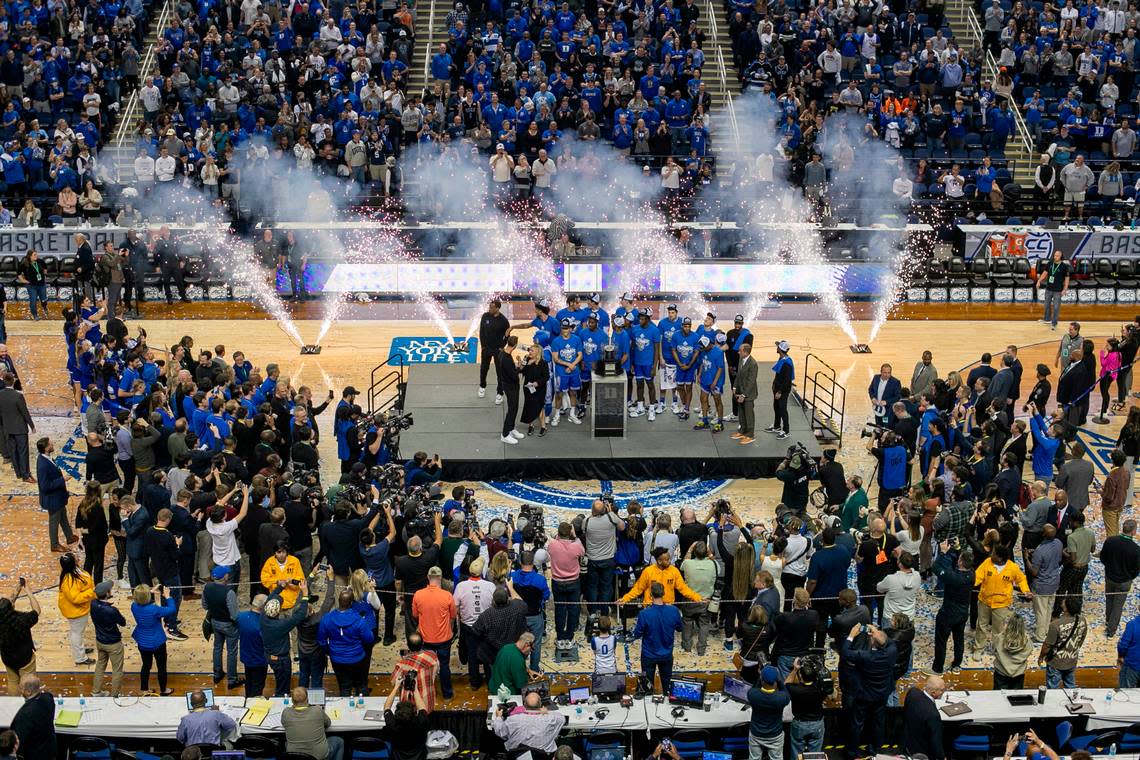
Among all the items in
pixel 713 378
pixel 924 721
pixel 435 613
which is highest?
pixel 713 378

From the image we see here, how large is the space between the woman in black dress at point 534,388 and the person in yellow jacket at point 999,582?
6583mm

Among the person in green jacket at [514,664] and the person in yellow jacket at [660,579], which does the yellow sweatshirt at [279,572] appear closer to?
the person in green jacket at [514,664]

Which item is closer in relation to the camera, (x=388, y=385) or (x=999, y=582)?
(x=999, y=582)

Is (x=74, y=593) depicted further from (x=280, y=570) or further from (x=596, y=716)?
(x=596, y=716)

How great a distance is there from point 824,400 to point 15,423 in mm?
11226

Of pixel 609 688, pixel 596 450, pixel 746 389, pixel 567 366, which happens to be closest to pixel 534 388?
pixel 567 366

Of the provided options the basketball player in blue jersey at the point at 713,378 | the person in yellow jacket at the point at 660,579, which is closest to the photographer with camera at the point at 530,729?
the person in yellow jacket at the point at 660,579

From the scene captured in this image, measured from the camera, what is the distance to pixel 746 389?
19.2 meters

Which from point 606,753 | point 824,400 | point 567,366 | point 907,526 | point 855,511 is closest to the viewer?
point 606,753

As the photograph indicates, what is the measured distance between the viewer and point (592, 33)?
105 ft

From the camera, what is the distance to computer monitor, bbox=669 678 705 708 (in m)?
13.1

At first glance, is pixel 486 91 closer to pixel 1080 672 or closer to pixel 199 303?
pixel 199 303

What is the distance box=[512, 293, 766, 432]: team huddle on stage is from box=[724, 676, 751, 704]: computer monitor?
673 centimetres

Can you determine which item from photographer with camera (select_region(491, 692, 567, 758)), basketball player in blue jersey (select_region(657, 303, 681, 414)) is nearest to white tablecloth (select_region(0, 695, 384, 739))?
photographer with camera (select_region(491, 692, 567, 758))
